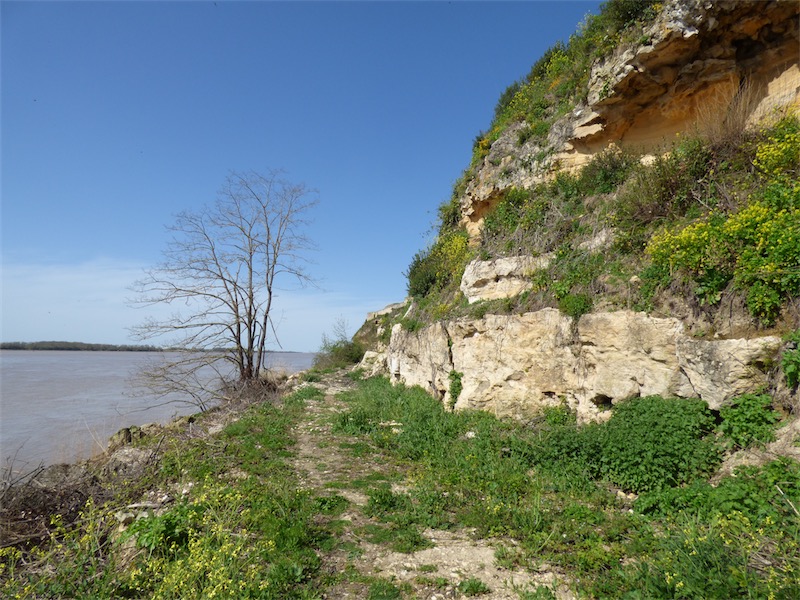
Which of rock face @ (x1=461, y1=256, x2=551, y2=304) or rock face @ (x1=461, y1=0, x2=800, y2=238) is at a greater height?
rock face @ (x1=461, y1=0, x2=800, y2=238)

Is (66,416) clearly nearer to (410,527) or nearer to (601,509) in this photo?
(410,527)

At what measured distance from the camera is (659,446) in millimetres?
4605

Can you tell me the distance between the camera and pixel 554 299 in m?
7.72

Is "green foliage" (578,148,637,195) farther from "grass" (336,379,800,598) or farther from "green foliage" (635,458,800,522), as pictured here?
"green foliage" (635,458,800,522)

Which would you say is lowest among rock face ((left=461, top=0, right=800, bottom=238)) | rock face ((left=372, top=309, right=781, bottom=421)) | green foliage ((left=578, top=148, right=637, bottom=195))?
rock face ((left=372, top=309, right=781, bottom=421))

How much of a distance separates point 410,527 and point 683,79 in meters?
10.5

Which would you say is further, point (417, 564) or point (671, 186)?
point (671, 186)

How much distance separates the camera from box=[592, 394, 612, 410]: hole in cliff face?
622 cm

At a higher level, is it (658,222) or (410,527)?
(658,222)

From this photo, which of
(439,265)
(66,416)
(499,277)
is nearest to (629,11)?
(499,277)

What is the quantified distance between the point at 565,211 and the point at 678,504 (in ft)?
23.5

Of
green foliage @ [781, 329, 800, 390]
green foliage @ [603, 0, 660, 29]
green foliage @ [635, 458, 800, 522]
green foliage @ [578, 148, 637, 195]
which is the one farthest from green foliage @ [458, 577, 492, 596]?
green foliage @ [603, 0, 660, 29]

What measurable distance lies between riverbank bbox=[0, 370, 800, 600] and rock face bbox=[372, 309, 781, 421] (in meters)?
0.77

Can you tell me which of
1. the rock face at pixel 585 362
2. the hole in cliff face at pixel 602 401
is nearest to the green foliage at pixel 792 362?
the rock face at pixel 585 362
